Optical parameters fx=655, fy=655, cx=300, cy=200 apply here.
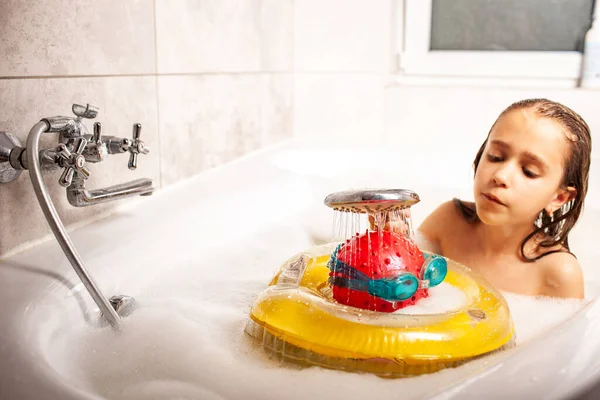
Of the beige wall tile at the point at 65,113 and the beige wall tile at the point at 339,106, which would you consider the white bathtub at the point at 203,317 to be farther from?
the beige wall tile at the point at 339,106

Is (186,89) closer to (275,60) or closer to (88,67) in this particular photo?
(88,67)

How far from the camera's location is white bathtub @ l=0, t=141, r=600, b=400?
708mm

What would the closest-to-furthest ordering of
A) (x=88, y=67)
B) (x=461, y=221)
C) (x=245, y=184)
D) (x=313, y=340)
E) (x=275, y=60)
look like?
(x=313, y=340), (x=88, y=67), (x=461, y=221), (x=245, y=184), (x=275, y=60)

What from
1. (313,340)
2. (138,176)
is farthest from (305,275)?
(138,176)

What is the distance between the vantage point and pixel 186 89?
158 cm

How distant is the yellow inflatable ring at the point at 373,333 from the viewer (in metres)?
0.87

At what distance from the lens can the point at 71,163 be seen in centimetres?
99

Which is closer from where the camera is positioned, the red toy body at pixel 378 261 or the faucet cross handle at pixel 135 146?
the red toy body at pixel 378 261

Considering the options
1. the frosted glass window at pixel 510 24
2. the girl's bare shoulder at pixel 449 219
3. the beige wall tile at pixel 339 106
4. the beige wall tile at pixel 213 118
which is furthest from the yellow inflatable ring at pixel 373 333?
the frosted glass window at pixel 510 24

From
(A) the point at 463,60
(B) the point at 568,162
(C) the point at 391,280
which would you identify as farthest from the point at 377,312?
(A) the point at 463,60

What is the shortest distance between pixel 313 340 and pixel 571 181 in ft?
2.37

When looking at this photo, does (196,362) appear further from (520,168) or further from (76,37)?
(520,168)

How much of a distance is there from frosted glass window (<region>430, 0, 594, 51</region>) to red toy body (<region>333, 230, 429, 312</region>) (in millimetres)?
1536

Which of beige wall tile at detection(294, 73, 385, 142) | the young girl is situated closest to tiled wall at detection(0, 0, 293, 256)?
beige wall tile at detection(294, 73, 385, 142)
